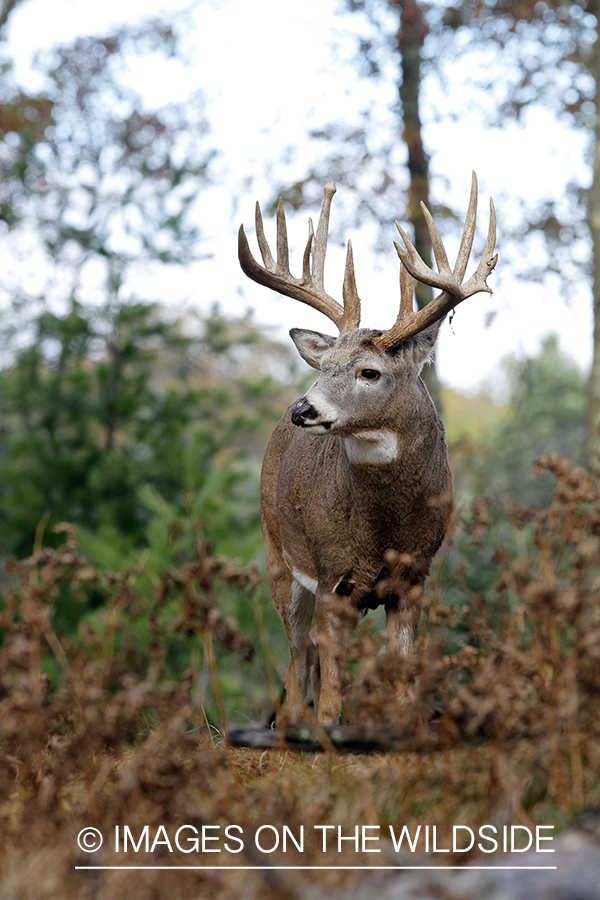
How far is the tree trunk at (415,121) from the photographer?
9.70 metres

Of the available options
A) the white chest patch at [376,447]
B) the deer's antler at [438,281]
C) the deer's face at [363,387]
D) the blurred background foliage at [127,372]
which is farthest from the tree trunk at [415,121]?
the white chest patch at [376,447]

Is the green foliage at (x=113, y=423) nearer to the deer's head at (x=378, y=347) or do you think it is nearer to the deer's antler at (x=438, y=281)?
the deer's head at (x=378, y=347)

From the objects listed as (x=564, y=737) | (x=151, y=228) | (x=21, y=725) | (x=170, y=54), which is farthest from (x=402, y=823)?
(x=170, y=54)

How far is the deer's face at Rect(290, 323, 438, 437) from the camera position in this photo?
4.39m

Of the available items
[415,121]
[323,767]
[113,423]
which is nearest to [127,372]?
[113,423]

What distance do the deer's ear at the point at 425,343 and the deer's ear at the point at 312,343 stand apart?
1.76 ft

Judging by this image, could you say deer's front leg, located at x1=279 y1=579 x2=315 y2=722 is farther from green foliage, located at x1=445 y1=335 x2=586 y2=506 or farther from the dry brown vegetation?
green foliage, located at x1=445 y1=335 x2=586 y2=506

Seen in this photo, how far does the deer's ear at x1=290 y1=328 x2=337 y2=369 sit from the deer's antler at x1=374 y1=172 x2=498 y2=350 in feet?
1.54

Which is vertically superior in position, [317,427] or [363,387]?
[363,387]

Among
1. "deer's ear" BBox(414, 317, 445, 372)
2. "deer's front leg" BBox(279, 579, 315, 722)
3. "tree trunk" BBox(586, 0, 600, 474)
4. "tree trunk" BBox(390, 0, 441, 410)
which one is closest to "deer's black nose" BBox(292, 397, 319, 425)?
"deer's ear" BBox(414, 317, 445, 372)

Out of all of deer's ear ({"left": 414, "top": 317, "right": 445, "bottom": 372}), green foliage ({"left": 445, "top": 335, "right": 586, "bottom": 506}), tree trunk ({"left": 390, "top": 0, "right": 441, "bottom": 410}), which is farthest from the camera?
green foliage ({"left": 445, "top": 335, "right": 586, "bottom": 506})

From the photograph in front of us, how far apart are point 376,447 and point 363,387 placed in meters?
0.32

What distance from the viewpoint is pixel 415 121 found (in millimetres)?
9945

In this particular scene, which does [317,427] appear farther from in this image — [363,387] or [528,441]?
[528,441]
